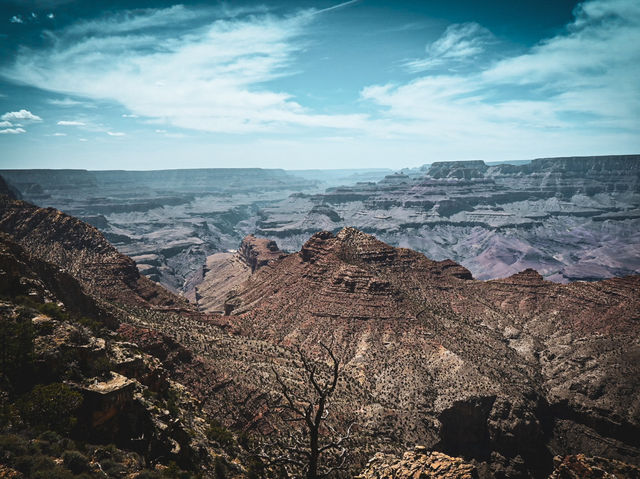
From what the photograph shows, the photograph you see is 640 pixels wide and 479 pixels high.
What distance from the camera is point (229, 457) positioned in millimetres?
29047

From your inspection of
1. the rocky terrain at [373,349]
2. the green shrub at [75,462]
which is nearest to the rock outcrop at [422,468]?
the rocky terrain at [373,349]

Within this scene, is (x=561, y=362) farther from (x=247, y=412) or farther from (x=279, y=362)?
(x=247, y=412)

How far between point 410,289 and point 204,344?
50.3m

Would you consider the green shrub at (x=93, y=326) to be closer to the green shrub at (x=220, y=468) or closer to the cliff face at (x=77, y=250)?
the green shrub at (x=220, y=468)

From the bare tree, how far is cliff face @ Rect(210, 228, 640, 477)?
7897 millimetres

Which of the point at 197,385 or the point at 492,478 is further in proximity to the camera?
the point at 492,478

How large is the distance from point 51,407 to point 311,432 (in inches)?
529

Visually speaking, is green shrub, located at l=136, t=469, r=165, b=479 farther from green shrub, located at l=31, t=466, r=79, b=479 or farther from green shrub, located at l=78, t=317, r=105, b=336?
green shrub, located at l=78, t=317, r=105, b=336

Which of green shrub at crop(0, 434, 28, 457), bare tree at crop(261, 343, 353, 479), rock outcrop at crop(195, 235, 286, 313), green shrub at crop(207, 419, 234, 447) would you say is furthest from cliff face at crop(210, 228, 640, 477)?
rock outcrop at crop(195, 235, 286, 313)

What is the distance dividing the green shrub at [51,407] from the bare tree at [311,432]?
986cm

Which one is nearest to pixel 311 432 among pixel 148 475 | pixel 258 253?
pixel 148 475

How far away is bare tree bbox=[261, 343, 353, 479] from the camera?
13398mm

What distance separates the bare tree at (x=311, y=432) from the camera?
13.4 m

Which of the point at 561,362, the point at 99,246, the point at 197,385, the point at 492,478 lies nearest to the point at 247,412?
the point at 197,385
